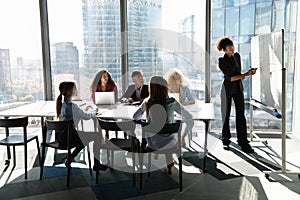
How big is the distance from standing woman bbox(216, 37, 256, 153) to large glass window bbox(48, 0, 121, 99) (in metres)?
2.05

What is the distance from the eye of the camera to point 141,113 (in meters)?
3.24

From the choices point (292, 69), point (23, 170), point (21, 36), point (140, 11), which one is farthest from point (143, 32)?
point (23, 170)

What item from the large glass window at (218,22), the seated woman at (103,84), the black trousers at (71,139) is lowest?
the black trousers at (71,139)

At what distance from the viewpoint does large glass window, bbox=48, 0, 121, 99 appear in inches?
207

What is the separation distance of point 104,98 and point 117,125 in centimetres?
117

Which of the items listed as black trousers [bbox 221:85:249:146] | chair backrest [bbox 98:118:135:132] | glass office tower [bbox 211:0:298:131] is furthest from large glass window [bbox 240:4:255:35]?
chair backrest [bbox 98:118:135:132]

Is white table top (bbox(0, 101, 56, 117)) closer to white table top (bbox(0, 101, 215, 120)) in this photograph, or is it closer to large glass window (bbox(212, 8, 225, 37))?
white table top (bbox(0, 101, 215, 120))

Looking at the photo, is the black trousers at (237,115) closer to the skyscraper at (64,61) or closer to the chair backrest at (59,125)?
the chair backrest at (59,125)

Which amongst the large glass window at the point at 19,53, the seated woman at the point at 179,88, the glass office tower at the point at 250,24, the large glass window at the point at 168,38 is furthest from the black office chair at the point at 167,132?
the large glass window at the point at 19,53

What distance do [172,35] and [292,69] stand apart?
208 cm

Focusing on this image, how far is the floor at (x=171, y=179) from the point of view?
2875mm

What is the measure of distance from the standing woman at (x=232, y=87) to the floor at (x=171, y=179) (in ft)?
0.76

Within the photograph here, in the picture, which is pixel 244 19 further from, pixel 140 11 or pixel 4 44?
pixel 4 44

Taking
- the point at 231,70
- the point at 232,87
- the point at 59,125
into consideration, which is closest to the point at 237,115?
the point at 232,87
